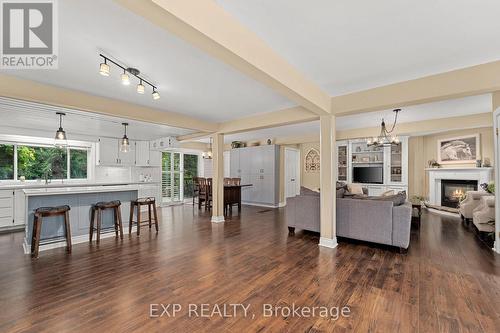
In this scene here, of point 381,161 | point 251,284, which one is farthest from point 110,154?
point 381,161

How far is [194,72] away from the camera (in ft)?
9.01

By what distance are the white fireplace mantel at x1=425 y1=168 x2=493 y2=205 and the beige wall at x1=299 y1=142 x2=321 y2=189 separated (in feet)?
11.0

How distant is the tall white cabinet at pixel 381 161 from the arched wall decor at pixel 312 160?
0.81m

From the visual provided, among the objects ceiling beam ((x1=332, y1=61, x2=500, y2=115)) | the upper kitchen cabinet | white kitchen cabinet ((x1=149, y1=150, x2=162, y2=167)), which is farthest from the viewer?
white kitchen cabinet ((x1=149, y1=150, x2=162, y2=167))

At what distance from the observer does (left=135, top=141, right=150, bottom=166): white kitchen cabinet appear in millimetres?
7473

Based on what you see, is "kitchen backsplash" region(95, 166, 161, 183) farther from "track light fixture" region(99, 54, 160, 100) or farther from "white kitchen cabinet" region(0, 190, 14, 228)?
"track light fixture" region(99, 54, 160, 100)

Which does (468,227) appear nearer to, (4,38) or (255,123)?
(255,123)

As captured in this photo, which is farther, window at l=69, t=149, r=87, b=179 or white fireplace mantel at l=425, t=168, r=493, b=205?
window at l=69, t=149, r=87, b=179

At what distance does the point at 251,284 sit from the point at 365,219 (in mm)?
2295

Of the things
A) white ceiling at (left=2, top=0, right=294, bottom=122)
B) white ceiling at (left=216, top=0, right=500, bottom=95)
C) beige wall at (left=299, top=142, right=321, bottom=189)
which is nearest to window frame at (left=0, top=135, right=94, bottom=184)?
white ceiling at (left=2, top=0, right=294, bottom=122)

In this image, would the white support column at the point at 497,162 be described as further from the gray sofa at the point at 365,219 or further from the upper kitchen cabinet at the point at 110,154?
the upper kitchen cabinet at the point at 110,154

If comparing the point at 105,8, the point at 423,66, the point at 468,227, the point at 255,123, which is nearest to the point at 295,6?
the point at 105,8

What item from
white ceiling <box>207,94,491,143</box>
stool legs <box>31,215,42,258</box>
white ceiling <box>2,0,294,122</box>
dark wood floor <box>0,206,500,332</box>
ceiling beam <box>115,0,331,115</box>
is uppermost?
white ceiling <box>2,0,294,122</box>

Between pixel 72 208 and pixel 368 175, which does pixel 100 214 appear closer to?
pixel 72 208
